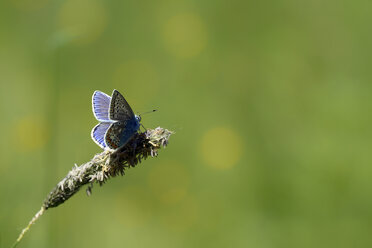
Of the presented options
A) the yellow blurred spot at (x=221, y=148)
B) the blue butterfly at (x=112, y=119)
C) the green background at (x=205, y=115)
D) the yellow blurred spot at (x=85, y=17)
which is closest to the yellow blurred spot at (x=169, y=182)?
the green background at (x=205, y=115)

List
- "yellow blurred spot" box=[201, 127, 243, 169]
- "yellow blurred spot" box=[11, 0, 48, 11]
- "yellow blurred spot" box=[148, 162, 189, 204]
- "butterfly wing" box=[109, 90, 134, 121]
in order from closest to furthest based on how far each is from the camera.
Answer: "butterfly wing" box=[109, 90, 134, 121] < "yellow blurred spot" box=[148, 162, 189, 204] < "yellow blurred spot" box=[201, 127, 243, 169] < "yellow blurred spot" box=[11, 0, 48, 11]

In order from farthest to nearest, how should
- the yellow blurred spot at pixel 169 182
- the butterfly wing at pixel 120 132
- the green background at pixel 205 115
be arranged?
the yellow blurred spot at pixel 169 182, the green background at pixel 205 115, the butterfly wing at pixel 120 132

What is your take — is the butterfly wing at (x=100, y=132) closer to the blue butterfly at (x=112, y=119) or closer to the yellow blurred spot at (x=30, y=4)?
the blue butterfly at (x=112, y=119)

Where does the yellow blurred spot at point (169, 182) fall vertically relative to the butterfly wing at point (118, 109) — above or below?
below

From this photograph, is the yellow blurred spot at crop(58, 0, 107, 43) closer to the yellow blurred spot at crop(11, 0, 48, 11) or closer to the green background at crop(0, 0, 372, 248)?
the green background at crop(0, 0, 372, 248)

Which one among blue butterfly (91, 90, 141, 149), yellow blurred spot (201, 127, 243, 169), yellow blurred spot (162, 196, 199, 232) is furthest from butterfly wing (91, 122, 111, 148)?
yellow blurred spot (201, 127, 243, 169)

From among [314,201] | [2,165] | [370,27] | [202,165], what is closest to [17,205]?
[2,165]
